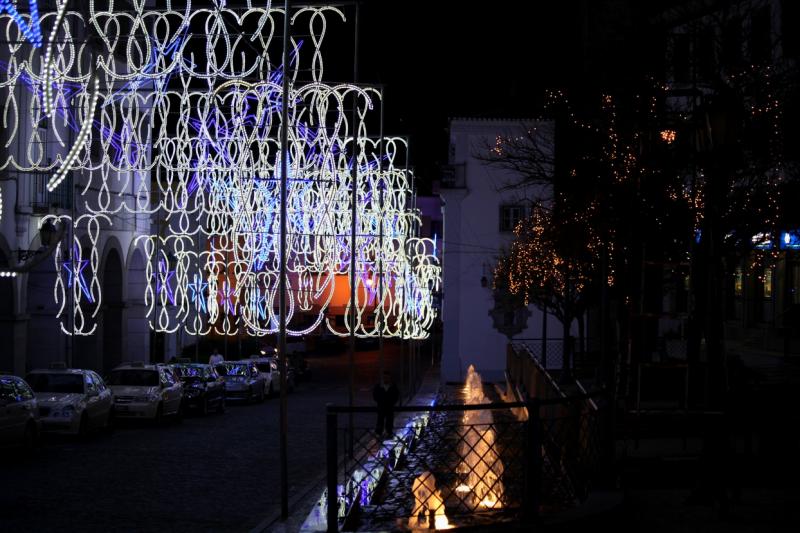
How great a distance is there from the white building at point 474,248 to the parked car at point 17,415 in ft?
93.8

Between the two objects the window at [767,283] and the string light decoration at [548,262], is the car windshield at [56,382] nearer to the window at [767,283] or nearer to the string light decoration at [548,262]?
the string light decoration at [548,262]

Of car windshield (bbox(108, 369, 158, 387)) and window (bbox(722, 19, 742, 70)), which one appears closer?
window (bbox(722, 19, 742, 70))

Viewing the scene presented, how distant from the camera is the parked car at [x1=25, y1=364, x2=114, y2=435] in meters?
22.9

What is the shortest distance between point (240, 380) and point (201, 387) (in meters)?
6.18

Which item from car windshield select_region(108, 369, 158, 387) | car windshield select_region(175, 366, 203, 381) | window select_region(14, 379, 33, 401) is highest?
window select_region(14, 379, 33, 401)

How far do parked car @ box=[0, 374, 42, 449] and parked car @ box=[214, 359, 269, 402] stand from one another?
17034mm

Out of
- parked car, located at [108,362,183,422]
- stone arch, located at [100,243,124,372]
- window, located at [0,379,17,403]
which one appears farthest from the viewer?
stone arch, located at [100,243,124,372]

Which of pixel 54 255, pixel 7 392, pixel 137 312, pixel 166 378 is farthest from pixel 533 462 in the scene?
pixel 137 312

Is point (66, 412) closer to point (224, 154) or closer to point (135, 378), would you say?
point (135, 378)

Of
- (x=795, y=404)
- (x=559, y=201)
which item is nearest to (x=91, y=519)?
(x=795, y=404)

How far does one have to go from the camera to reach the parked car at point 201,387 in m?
31.4

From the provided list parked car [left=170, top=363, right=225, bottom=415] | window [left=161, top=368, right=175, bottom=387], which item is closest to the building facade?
parked car [left=170, top=363, right=225, bottom=415]

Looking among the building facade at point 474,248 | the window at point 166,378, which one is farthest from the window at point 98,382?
the building facade at point 474,248

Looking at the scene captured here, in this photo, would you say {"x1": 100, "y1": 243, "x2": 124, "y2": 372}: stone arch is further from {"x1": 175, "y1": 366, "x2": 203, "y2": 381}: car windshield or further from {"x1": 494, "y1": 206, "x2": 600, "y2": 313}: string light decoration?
{"x1": 494, "y1": 206, "x2": 600, "y2": 313}: string light decoration
